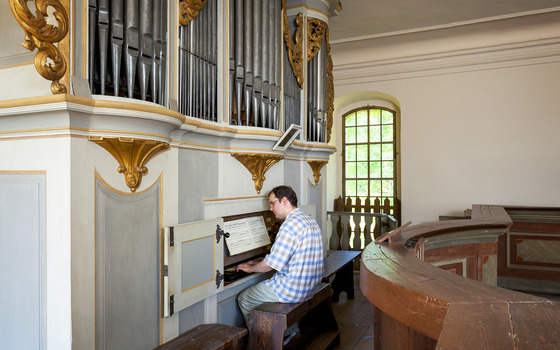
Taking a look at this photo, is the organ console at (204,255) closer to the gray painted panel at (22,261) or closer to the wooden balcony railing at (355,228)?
the gray painted panel at (22,261)

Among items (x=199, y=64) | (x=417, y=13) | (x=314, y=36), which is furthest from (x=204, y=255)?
(x=417, y=13)

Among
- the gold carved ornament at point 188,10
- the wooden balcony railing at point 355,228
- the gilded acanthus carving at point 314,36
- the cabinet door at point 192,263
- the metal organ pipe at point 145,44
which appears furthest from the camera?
the wooden balcony railing at point 355,228

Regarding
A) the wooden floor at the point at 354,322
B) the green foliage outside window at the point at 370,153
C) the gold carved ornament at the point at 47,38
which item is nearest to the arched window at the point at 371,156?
the green foliage outside window at the point at 370,153

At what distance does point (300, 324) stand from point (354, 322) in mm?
684

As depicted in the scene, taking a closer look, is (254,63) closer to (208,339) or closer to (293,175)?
(293,175)

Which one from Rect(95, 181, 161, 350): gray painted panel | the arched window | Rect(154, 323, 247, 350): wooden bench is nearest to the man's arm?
Rect(154, 323, 247, 350): wooden bench

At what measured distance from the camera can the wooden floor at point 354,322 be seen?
13.2 ft

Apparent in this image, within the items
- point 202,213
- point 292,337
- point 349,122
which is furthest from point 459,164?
point 202,213

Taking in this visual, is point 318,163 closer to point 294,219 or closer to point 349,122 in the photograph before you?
point 294,219

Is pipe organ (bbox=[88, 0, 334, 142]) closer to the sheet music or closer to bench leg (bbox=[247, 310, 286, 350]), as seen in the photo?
the sheet music

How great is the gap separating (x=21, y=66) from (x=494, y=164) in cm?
697

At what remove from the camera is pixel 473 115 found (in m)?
7.17

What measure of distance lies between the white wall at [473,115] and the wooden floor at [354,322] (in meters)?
2.94

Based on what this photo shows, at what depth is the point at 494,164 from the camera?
7.02m
